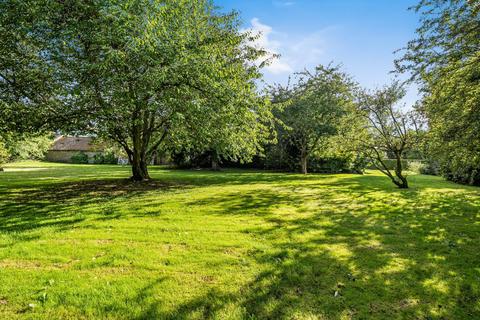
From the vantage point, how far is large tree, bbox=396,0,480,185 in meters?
→ 7.68

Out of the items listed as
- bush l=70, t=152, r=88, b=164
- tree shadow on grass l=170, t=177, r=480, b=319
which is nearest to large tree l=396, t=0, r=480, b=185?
tree shadow on grass l=170, t=177, r=480, b=319

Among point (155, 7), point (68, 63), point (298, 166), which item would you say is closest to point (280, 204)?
point (155, 7)

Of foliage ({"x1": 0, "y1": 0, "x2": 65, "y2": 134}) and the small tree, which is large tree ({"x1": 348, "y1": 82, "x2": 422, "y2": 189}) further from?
foliage ({"x1": 0, "y1": 0, "x2": 65, "y2": 134})

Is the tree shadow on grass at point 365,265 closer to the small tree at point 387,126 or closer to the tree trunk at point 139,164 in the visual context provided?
the small tree at point 387,126

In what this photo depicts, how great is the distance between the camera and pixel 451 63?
8219 mm

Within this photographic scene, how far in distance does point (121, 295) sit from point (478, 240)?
7.12 meters

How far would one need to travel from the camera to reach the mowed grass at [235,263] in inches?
134

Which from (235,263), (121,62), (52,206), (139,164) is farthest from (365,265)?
(139,164)

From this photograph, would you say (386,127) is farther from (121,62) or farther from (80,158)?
(80,158)

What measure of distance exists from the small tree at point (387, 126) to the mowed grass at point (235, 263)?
21.9 feet

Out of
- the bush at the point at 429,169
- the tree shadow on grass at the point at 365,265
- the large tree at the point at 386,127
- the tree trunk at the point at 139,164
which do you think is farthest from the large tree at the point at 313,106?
the tree shadow on grass at the point at 365,265

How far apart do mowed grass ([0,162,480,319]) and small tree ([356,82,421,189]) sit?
668cm

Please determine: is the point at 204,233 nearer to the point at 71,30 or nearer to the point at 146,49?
the point at 146,49

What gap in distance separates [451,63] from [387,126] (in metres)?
7.08
